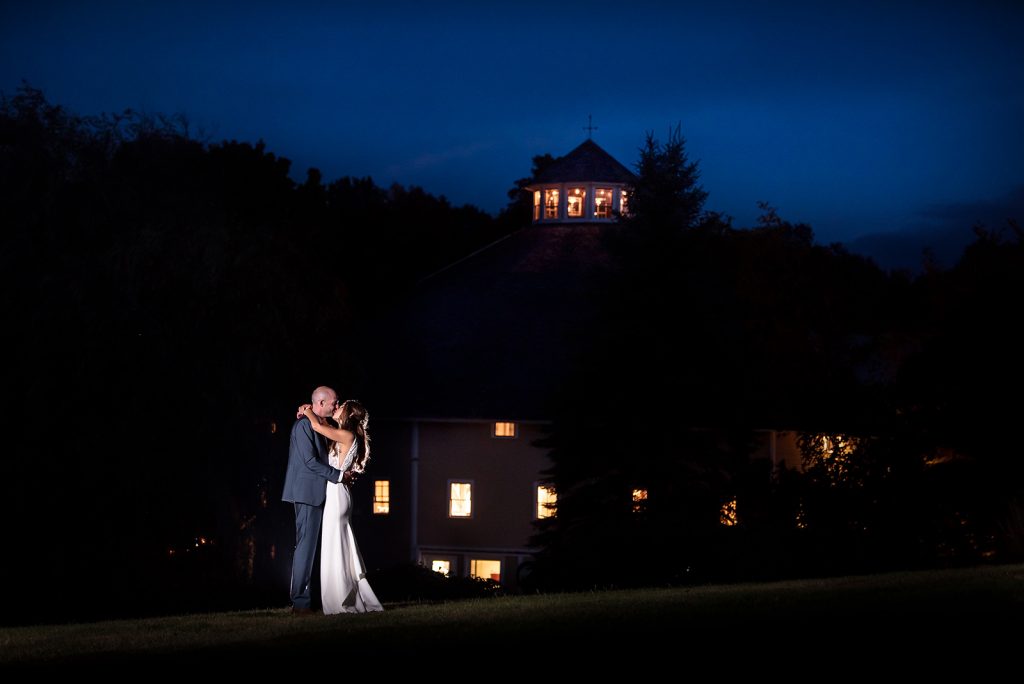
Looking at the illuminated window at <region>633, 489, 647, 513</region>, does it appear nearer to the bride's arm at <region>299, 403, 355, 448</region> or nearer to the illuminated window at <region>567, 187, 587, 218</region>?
the bride's arm at <region>299, 403, 355, 448</region>

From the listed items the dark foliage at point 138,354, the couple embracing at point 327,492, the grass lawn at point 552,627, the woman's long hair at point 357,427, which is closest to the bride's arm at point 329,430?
the couple embracing at point 327,492

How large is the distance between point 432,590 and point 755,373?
1115 cm

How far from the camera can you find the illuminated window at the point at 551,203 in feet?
190

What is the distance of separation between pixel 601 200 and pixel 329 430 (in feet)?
146

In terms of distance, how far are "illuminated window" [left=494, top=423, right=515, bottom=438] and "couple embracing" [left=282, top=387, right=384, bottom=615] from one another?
3284 cm

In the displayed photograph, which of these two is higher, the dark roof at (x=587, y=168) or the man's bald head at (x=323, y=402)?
the dark roof at (x=587, y=168)

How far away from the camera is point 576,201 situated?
57.7 metres

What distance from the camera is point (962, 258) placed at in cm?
6331

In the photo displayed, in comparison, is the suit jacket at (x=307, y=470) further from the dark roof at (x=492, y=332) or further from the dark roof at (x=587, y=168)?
the dark roof at (x=587, y=168)

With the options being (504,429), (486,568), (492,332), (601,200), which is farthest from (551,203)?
(486,568)

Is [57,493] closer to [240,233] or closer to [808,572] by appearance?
[240,233]

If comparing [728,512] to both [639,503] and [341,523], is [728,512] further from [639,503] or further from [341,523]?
[341,523]

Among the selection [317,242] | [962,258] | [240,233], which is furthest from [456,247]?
[240,233]

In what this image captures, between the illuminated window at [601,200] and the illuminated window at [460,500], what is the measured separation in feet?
48.7
